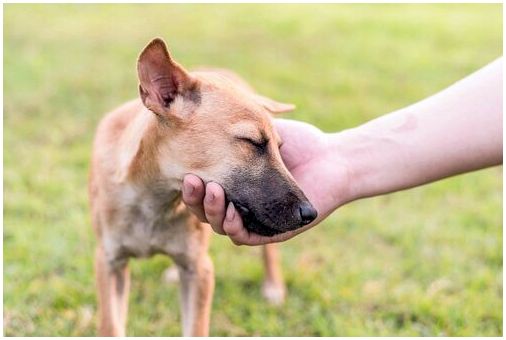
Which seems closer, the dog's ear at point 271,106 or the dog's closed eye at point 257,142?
the dog's closed eye at point 257,142

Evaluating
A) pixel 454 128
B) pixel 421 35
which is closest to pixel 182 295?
pixel 454 128

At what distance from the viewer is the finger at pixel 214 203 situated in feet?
10.5

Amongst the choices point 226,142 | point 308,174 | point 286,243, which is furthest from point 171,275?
point 226,142

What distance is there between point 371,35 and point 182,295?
937cm

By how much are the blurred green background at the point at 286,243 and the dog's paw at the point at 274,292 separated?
0.21ft

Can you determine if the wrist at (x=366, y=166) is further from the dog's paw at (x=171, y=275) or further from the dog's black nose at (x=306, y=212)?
the dog's paw at (x=171, y=275)

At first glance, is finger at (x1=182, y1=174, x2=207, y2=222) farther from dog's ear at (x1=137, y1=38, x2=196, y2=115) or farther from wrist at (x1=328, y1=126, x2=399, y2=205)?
wrist at (x1=328, y1=126, x2=399, y2=205)

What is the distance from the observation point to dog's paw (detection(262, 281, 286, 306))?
190 inches

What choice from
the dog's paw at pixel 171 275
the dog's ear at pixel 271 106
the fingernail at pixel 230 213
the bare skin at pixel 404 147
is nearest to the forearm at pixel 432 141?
the bare skin at pixel 404 147

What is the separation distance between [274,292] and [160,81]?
2066 mm

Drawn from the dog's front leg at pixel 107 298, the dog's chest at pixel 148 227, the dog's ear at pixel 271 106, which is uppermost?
the dog's ear at pixel 271 106

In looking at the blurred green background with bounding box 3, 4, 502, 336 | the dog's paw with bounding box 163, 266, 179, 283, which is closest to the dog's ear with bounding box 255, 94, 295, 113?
the blurred green background with bounding box 3, 4, 502, 336

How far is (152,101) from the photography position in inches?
130

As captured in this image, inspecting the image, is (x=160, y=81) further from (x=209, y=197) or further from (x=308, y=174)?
(x=308, y=174)
